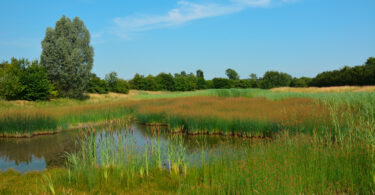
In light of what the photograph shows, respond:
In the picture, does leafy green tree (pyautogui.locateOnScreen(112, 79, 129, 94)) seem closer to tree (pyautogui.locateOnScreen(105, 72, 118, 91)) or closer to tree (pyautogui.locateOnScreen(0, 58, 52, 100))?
tree (pyautogui.locateOnScreen(105, 72, 118, 91))

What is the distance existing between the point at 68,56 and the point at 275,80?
7719 cm

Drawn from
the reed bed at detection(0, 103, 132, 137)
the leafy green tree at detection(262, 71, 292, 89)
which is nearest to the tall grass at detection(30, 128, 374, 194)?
the reed bed at detection(0, 103, 132, 137)

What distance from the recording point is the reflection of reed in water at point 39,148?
9370mm

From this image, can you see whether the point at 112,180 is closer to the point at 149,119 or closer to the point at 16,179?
the point at 16,179

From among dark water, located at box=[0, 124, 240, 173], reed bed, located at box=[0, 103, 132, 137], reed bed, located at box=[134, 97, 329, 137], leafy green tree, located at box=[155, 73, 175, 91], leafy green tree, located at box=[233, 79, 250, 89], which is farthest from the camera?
leafy green tree, located at box=[233, 79, 250, 89]

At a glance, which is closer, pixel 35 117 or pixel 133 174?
pixel 133 174

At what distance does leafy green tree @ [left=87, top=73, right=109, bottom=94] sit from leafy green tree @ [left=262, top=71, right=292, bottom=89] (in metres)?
62.7

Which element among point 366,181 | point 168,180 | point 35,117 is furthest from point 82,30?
point 366,181

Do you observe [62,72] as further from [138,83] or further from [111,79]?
[138,83]

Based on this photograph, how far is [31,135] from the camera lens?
13.6 m

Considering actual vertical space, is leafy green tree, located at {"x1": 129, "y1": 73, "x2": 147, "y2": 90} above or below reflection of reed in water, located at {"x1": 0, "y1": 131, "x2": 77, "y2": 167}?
above

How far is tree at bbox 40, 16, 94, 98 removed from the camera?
111ft

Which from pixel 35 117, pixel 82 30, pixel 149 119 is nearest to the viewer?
pixel 35 117

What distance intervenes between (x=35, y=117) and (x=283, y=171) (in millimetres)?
14974
